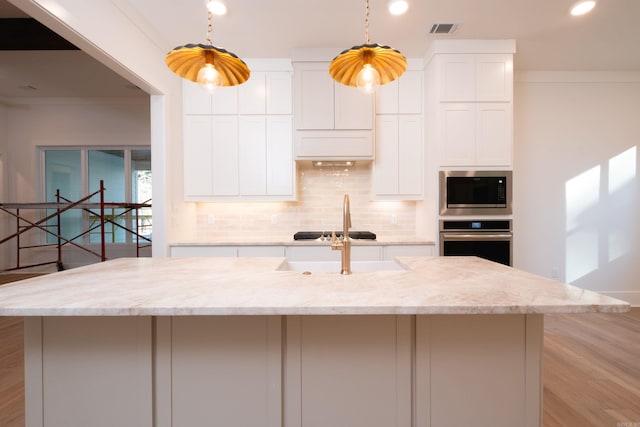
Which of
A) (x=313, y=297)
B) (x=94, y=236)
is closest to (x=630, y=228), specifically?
(x=313, y=297)

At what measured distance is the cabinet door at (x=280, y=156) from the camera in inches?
133

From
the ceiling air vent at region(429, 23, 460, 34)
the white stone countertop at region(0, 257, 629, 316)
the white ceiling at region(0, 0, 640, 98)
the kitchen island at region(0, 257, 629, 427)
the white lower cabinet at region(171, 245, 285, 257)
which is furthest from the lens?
the white lower cabinet at region(171, 245, 285, 257)

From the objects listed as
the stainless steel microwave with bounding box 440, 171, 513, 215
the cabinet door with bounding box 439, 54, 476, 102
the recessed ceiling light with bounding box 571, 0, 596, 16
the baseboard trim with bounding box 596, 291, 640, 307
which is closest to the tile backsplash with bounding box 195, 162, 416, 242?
the stainless steel microwave with bounding box 440, 171, 513, 215

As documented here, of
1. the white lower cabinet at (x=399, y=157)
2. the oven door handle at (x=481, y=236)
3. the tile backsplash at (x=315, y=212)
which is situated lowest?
the oven door handle at (x=481, y=236)

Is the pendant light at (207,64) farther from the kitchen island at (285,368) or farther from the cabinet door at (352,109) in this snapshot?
the cabinet door at (352,109)

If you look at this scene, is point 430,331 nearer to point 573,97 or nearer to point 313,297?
point 313,297

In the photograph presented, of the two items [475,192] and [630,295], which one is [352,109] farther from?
[630,295]

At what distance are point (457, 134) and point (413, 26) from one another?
3.64ft

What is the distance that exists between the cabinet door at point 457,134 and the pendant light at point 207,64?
221 cm

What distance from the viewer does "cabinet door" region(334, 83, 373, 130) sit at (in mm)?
3186

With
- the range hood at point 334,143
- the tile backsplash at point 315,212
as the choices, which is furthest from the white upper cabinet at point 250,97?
the tile backsplash at point 315,212

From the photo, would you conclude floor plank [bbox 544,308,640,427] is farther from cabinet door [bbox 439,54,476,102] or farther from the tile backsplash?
cabinet door [bbox 439,54,476,102]

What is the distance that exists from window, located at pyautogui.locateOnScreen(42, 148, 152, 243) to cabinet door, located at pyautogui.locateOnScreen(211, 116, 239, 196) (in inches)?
110

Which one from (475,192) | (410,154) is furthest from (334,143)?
(475,192)
